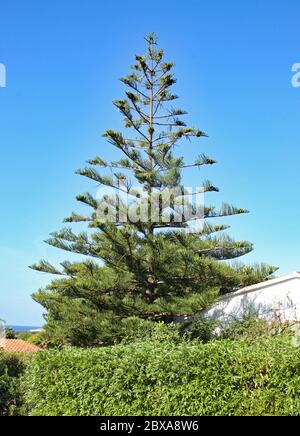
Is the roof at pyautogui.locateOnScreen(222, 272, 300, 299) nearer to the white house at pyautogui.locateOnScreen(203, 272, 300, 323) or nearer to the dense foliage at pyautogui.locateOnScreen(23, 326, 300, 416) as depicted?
the white house at pyautogui.locateOnScreen(203, 272, 300, 323)

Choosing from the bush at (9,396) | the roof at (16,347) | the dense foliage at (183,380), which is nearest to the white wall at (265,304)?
the dense foliage at (183,380)

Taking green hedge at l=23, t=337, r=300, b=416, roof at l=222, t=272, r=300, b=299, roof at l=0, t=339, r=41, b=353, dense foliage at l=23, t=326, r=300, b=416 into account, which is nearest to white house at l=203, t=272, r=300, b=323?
roof at l=222, t=272, r=300, b=299

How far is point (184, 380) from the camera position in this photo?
4.96 meters

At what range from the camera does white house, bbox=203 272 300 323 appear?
866cm

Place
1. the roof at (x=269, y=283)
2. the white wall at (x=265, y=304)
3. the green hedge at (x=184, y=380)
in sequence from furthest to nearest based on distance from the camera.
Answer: the roof at (x=269, y=283)
the white wall at (x=265, y=304)
the green hedge at (x=184, y=380)

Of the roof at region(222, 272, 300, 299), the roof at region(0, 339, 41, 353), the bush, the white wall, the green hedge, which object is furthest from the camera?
the roof at region(0, 339, 41, 353)

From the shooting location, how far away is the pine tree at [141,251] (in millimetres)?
10086

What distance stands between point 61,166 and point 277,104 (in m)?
4.83

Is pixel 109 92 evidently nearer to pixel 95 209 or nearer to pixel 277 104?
pixel 95 209

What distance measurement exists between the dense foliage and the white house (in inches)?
123

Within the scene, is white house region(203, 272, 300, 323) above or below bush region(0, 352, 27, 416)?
above

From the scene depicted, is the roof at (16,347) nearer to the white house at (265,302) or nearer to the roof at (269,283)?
the white house at (265,302)

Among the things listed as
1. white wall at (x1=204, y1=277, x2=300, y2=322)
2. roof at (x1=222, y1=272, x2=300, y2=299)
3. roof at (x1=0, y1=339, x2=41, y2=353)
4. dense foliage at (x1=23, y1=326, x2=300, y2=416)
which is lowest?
roof at (x1=0, y1=339, x2=41, y2=353)
